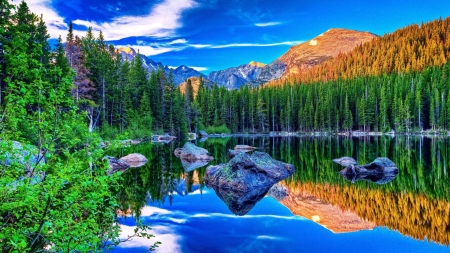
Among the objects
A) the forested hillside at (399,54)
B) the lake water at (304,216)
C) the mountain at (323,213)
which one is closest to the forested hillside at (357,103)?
the forested hillside at (399,54)

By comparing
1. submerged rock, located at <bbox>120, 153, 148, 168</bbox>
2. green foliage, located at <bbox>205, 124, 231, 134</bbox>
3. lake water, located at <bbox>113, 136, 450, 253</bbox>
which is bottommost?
lake water, located at <bbox>113, 136, 450, 253</bbox>

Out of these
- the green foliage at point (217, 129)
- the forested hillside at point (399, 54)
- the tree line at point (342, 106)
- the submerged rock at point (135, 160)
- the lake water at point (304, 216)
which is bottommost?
the lake water at point (304, 216)

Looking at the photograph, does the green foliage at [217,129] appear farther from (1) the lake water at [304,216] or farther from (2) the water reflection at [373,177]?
(2) the water reflection at [373,177]

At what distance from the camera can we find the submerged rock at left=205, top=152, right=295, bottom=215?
51.3 ft

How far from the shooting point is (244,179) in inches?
679

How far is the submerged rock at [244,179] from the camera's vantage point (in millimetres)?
15648

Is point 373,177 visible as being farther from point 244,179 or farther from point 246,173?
point 244,179

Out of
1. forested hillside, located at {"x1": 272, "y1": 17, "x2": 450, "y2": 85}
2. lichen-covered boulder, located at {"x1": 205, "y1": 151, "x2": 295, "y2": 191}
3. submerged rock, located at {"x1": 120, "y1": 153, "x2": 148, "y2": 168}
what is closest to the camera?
lichen-covered boulder, located at {"x1": 205, "y1": 151, "x2": 295, "y2": 191}

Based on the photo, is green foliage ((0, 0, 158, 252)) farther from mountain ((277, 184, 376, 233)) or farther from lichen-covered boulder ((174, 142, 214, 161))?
lichen-covered boulder ((174, 142, 214, 161))

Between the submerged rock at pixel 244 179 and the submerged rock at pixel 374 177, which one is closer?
the submerged rock at pixel 244 179

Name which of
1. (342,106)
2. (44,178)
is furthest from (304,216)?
(342,106)

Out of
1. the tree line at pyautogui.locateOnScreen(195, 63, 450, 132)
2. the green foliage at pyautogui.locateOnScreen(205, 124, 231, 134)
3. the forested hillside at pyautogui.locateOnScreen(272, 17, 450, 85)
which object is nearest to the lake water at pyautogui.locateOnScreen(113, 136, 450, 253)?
the green foliage at pyautogui.locateOnScreen(205, 124, 231, 134)

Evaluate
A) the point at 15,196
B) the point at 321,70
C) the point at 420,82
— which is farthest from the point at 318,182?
the point at 321,70

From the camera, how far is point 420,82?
3497 inches
